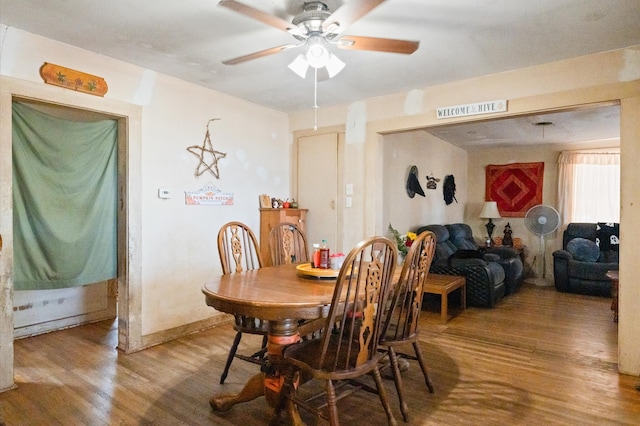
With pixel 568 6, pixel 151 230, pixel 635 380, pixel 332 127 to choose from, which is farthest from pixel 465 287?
pixel 151 230

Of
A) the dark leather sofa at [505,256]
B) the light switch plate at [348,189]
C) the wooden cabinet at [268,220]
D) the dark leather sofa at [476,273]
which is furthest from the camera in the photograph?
the dark leather sofa at [505,256]

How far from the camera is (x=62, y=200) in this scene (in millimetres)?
2941

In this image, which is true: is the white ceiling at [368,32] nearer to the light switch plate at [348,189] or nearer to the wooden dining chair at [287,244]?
the light switch plate at [348,189]

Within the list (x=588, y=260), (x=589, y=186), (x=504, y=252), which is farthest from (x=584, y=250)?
(x=589, y=186)

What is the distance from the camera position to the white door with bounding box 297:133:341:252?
171 inches

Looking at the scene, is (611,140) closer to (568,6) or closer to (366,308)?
(568,6)

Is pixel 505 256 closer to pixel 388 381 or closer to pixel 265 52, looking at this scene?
pixel 388 381

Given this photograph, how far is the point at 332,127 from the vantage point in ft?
14.1

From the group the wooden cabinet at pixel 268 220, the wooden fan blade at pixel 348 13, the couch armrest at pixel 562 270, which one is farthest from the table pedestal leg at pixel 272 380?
the couch armrest at pixel 562 270

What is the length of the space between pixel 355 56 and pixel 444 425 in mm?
2492

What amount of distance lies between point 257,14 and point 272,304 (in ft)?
4.46

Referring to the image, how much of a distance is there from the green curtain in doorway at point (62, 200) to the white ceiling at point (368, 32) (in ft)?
2.09

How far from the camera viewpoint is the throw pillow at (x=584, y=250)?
540 centimetres

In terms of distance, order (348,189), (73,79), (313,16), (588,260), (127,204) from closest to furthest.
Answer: (313,16), (73,79), (127,204), (348,189), (588,260)
